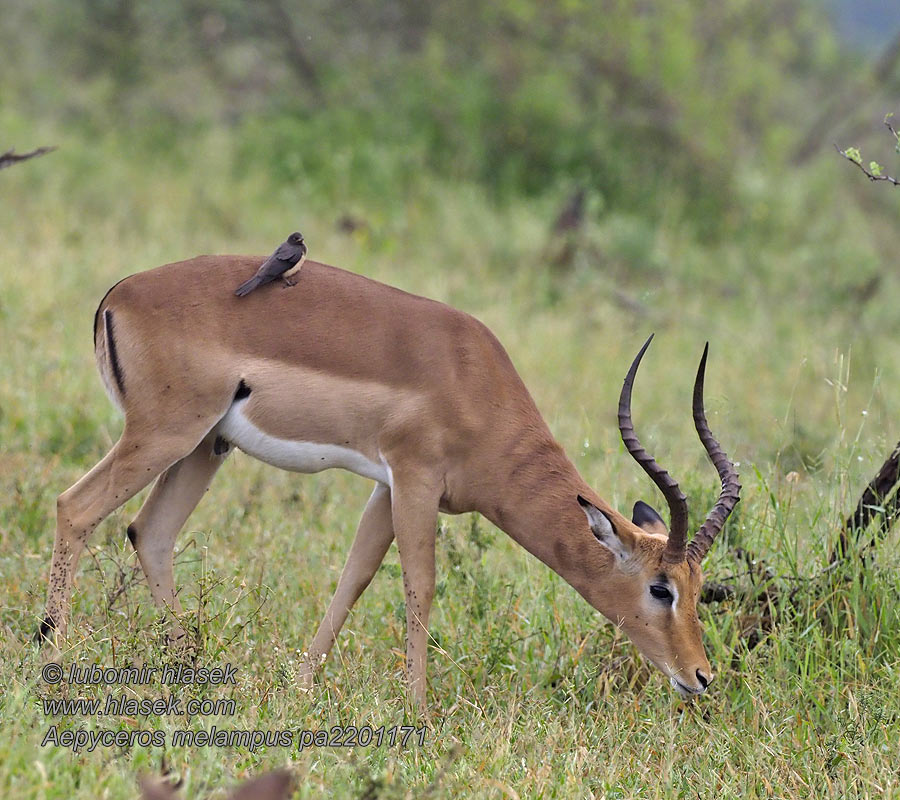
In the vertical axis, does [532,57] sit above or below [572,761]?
below

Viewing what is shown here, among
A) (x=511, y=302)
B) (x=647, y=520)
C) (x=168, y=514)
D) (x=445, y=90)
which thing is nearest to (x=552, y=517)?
(x=647, y=520)

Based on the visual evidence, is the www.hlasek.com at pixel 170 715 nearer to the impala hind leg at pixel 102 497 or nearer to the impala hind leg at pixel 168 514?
the impala hind leg at pixel 102 497

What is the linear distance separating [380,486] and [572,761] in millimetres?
1356

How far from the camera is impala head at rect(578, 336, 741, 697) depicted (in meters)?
3.98

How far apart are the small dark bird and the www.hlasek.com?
1.28 m

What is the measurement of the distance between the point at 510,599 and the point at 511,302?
15.6ft

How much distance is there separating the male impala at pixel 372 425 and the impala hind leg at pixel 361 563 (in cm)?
1

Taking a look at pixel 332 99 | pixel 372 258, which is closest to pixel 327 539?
pixel 372 258

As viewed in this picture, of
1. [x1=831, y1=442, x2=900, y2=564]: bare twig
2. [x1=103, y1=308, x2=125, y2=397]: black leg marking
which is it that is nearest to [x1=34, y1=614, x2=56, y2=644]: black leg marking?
[x1=103, y1=308, x2=125, y2=397]: black leg marking

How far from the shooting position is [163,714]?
11.8 feet

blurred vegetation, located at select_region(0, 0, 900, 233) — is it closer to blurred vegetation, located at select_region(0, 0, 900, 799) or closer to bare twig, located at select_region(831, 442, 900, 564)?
blurred vegetation, located at select_region(0, 0, 900, 799)

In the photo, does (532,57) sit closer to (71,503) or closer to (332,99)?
(332,99)

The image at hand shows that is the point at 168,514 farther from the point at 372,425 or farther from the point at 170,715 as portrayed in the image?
the point at 170,715

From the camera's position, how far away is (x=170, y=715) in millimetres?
3580
